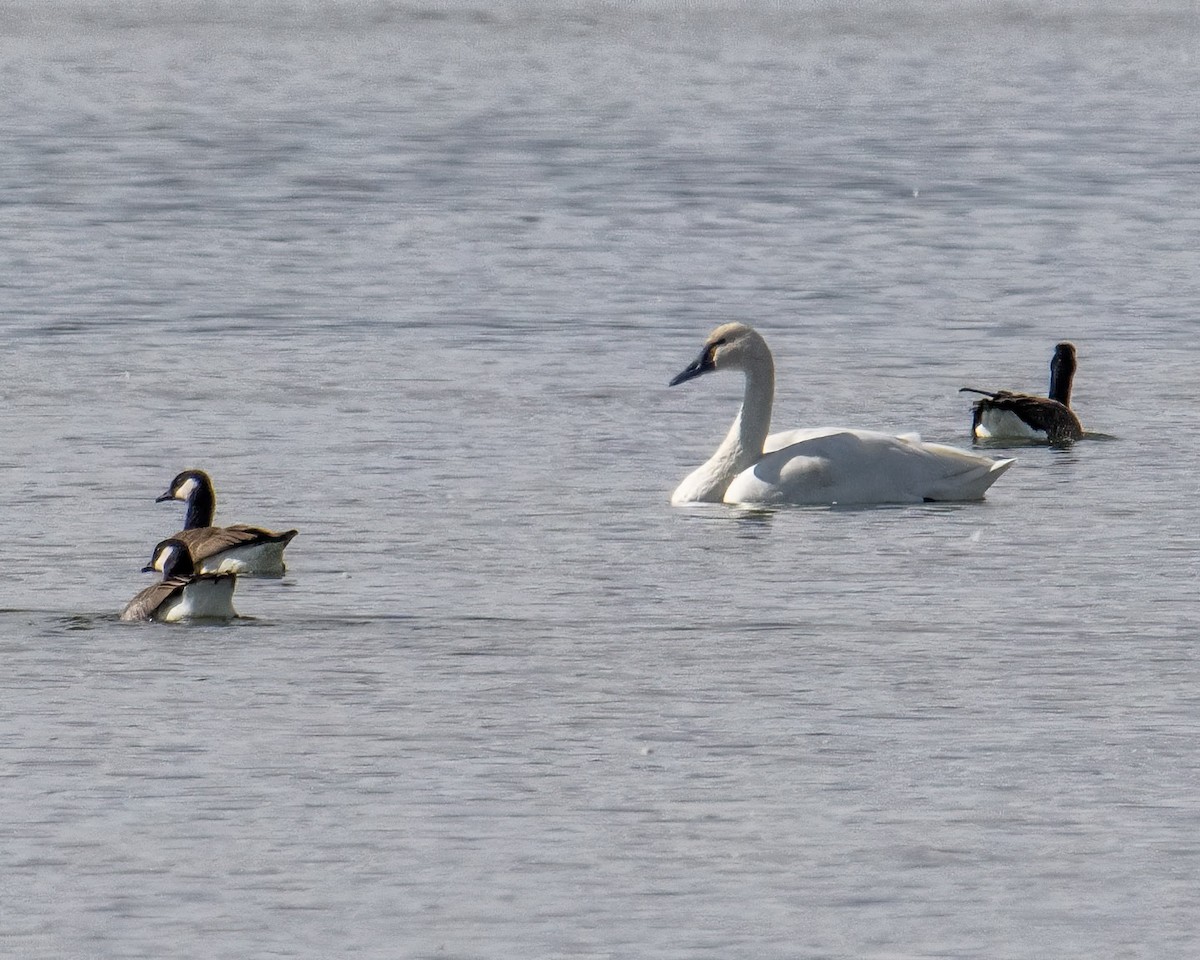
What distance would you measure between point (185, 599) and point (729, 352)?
215 inches

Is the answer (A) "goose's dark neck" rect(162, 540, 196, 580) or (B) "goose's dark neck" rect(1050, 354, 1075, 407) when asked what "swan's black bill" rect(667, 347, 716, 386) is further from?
(A) "goose's dark neck" rect(162, 540, 196, 580)

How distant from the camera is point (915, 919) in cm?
801

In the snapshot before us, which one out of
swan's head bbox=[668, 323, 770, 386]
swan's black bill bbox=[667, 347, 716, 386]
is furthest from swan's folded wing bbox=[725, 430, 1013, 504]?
swan's black bill bbox=[667, 347, 716, 386]

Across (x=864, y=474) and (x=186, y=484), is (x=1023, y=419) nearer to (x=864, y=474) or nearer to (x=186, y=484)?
(x=864, y=474)

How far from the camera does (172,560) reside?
12.6 metres

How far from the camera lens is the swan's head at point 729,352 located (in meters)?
16.5

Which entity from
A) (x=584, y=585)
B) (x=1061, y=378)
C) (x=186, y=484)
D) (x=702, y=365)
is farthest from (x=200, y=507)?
(x=1061, y=378)

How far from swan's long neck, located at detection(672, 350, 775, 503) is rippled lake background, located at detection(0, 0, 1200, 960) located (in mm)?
328

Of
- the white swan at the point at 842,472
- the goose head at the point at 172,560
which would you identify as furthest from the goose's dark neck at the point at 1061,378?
the goose head at the point at 172,560

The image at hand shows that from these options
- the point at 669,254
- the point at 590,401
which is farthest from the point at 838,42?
the point at 590,401

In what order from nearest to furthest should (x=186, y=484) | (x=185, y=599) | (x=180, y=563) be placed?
1. (x=185, y=599)
2. (x=180, y=563)
3. (x=186, y=484)

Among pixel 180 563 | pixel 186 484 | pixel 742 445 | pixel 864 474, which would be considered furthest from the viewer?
pixel 742 445

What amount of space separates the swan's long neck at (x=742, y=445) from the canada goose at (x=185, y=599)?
3765 mm

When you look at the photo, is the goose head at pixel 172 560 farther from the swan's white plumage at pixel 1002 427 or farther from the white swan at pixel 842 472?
the swan's white plumage at pixel 1002 427
